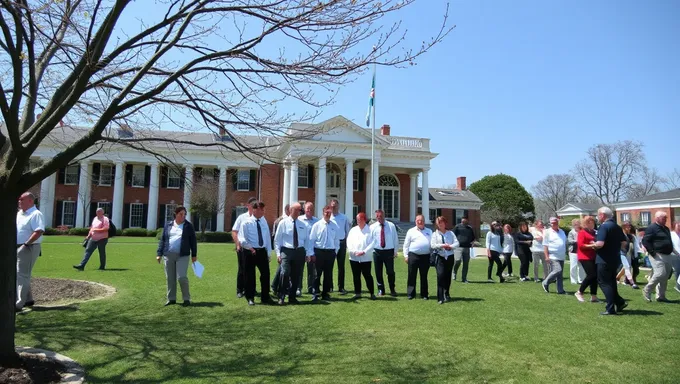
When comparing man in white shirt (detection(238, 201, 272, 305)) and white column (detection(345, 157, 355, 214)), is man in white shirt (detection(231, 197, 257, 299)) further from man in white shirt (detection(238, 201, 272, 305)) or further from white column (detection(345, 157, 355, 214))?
white column (detection(345, 157, 355, 214))

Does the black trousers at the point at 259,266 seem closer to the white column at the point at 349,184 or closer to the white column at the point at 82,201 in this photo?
the white column at the point at 349,184

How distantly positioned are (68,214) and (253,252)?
39509mm

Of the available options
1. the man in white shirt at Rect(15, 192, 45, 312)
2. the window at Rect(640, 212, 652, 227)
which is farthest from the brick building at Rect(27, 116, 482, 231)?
the man in white shirt at Rect(15, 192, 45, 312)

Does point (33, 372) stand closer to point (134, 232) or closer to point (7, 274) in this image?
point (7, 274)

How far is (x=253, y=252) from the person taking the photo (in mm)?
8242

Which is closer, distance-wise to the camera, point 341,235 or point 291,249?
point 291,249

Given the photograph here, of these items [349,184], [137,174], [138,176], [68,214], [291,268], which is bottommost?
[291,268]

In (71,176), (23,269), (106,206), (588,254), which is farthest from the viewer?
(106,206)

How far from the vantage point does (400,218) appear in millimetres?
42969

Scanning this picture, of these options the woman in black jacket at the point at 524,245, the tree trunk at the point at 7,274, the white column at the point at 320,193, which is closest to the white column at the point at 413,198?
the white column at the point at 320,193

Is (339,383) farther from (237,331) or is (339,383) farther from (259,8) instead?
(259,8)

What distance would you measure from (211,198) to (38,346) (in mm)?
30460

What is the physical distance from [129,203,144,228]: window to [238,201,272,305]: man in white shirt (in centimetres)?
3739

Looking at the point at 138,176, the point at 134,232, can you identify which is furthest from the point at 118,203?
the point at 134,232
